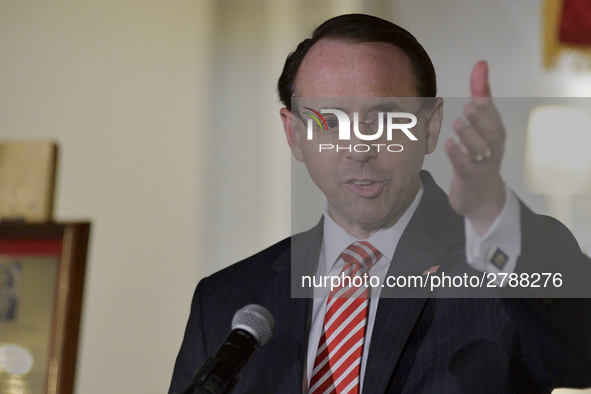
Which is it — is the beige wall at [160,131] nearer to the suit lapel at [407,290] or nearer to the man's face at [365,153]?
the man's face at [365,153]

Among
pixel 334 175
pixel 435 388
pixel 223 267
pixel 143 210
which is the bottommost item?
pixel 435 388

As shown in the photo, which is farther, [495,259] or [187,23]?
[187,23]

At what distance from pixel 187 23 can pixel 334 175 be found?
0.69m

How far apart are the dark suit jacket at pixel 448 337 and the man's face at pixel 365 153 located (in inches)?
1.8

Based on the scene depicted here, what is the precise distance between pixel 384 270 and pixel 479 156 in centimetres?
43

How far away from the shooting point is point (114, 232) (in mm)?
1484

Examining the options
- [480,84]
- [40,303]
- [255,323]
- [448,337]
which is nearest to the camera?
[480,84]

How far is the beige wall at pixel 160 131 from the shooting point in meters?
1.38

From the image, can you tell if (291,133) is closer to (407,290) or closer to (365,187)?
(365,187)

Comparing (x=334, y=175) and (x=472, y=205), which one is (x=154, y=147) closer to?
(x=334, y=175)

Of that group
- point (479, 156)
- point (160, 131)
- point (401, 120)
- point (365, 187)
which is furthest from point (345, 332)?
point (160, 131)

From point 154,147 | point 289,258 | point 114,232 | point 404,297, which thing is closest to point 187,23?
point 154,147

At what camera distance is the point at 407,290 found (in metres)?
1.03

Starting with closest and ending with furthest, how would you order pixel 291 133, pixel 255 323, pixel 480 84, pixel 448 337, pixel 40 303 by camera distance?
pixel 480 84
pixel 255 323
pixel 448 337
pixel 291 133
pixel 40 303
